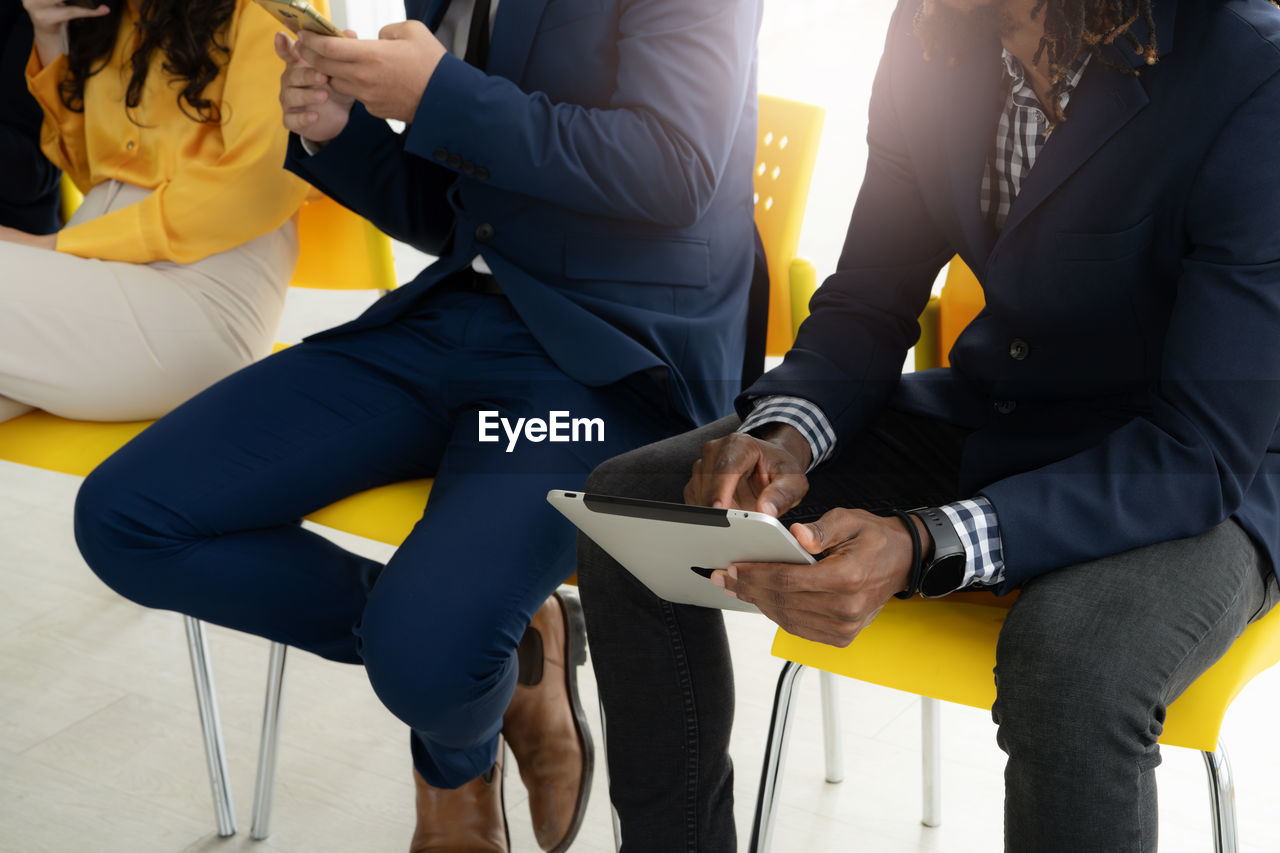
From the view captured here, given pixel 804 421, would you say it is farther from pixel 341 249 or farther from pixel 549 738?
pixel 341 249

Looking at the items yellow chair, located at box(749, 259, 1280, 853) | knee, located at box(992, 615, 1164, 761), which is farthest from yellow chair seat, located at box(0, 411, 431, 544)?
knee, located at box(992, 615, 1164, 761)

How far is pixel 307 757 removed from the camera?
5.73 feet

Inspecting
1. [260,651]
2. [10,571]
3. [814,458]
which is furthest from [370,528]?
[10,571]

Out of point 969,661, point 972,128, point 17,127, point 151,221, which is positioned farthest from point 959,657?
point 17,127

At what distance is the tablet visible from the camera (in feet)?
2.76

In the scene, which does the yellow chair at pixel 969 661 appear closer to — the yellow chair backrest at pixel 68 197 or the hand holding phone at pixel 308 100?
the hand holding phone at pixel 308 100

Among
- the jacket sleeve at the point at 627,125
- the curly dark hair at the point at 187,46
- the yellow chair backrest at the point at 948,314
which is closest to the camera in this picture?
the jacket sleeve at the point at 627,125

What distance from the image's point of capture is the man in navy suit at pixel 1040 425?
0.87 m

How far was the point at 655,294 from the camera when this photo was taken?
136 centimetres

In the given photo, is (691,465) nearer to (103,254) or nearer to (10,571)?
(103,254)

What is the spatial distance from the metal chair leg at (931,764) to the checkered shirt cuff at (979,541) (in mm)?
619

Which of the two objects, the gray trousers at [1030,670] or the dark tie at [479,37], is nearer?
the gray trousers at [1030,670]

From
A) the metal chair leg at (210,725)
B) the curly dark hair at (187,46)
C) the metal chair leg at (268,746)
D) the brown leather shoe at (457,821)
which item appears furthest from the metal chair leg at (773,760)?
the curly dark hair at (187,46)

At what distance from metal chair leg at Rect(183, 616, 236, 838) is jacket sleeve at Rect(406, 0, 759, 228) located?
0.73 metres
